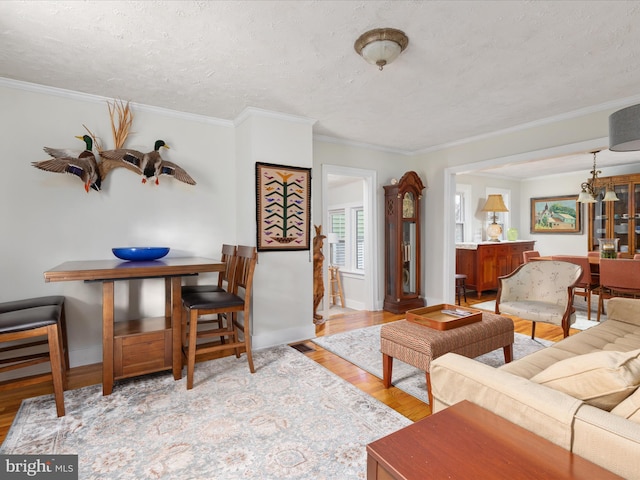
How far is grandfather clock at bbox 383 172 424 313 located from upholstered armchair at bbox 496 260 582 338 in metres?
1.41

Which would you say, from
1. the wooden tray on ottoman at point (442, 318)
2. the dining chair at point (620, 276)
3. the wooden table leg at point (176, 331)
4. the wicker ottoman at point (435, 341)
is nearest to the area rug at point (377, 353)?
the wicker ottoman at point (435, 341)

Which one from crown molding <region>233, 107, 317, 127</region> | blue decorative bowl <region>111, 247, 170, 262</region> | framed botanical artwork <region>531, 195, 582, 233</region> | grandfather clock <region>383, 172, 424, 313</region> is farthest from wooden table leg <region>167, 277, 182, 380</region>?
framed botanical artwork <region>531, 195, 582, 233</region>

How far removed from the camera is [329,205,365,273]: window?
6156 millimetres

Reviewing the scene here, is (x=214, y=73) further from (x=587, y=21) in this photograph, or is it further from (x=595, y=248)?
(x=595, y=248)

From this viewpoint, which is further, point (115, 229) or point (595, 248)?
point (595, 248)

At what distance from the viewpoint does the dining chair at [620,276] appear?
13.0 ft

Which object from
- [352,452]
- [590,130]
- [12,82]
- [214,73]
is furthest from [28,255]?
[590,130]

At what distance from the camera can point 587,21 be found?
1939 mm

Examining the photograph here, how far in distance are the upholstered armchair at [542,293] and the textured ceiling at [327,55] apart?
166 cm

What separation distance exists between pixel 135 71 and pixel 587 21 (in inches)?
119

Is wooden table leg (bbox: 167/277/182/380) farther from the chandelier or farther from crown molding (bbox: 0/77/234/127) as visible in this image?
the chandelier

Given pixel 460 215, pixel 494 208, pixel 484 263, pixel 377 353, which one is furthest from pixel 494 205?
pixel 377 353

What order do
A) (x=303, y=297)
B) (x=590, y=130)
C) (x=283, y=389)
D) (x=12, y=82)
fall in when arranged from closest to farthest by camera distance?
1. (x=283, y=389)
2. (x=12, y=82)
3. (x=590, y=130)
4. (x=303, y=297)

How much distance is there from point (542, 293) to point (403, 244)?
1817 millimetres
